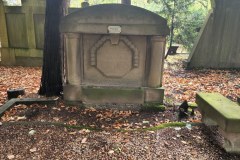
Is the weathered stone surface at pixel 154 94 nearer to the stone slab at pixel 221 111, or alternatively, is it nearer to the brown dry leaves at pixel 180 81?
the stone slab at pixel 221 111

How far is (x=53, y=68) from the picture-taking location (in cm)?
529

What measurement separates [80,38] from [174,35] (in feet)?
30.7

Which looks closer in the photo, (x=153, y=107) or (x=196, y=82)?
(x=153, y=107)

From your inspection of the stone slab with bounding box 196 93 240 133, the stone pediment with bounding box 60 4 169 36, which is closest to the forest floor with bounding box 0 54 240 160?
the stone slab with bounding box 196 93 240 133

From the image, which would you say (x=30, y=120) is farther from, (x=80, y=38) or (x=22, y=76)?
(x=22, y=76)

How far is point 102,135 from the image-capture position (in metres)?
3.83

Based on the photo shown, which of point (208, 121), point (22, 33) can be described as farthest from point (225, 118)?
point (22, 33)

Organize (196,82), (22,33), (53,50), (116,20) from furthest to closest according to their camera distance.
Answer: (22,33), (196,82), (53,50), (116,20)

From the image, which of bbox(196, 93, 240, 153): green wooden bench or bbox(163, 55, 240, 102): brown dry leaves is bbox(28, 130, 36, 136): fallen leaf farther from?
bbox(163, 55, 240, 102): brown dry leaves

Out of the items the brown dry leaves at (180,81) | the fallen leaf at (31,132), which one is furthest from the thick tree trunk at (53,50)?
the fallen leaf at (31,132)

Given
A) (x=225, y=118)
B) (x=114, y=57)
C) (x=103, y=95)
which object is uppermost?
(x=114, y=57)

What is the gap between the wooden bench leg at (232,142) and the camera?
3264 mm

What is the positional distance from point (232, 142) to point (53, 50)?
4048mm

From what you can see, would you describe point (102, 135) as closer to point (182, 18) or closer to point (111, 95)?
point (111, 95)
